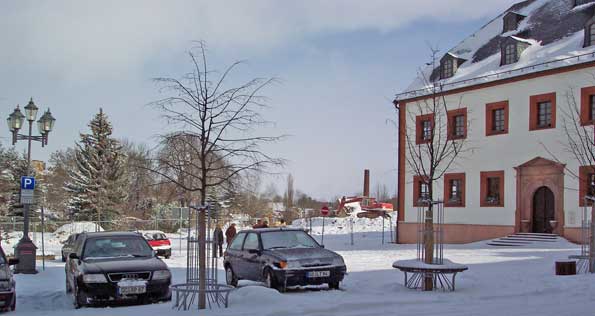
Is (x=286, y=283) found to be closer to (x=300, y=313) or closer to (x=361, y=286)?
(x=361, y=286)

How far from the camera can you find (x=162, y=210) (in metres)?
54.2

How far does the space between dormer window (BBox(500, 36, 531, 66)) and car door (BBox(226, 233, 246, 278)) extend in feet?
65.6

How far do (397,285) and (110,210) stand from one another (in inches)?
1435

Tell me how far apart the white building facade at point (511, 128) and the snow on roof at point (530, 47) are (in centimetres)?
7

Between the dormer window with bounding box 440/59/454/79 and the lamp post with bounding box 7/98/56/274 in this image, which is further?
the dormer window with bounding box 440/59/454/79

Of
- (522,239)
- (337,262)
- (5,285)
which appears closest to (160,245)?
(337,262)

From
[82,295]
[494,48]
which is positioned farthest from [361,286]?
[494,48]

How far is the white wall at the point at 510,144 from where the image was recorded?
91.4ft

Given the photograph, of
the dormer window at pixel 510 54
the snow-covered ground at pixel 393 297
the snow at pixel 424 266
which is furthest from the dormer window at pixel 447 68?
the snow at pixel 424 266

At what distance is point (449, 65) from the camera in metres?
34.1

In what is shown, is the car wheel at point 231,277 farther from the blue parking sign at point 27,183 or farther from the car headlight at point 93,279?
the blue parking sign at point 27,183

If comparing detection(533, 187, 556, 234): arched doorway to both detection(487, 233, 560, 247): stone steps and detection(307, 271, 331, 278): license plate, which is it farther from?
detection(307, 271, 331, 278): license plate

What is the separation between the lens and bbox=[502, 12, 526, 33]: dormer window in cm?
3341

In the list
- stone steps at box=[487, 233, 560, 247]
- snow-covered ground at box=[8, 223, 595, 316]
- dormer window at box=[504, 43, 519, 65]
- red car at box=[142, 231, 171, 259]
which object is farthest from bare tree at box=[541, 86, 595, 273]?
red car at box=[142, 231, 171, 259]
